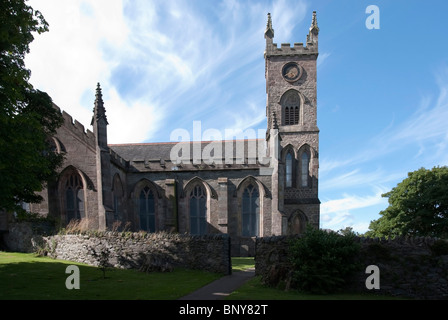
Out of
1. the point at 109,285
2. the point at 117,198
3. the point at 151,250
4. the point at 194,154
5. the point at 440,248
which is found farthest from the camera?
the point at 194,154

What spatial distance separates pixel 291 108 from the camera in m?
34.1

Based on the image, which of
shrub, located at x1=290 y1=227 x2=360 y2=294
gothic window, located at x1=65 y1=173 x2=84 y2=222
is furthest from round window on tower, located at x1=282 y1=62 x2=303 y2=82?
shrub, located at x1=290 y1=227 x2=360 y2=294

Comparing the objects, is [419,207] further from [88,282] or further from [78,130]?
[78,130]

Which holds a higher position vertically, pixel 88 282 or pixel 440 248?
pixel 440 248

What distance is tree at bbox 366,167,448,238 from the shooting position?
24.2m

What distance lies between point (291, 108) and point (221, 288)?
24.8m

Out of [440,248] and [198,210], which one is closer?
[440,248]

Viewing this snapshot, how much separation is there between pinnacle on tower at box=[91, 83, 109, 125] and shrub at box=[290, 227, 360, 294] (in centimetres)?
1746

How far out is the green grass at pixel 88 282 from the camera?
10227mm

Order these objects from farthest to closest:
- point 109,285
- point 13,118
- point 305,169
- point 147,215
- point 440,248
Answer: point 305,169, point 147,215, point 109,285, point 440,248, point 13,118

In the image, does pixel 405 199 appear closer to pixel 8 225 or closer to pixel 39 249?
pixel 39 249

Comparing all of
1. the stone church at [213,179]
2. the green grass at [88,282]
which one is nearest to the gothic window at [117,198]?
the stone church at [213,179]

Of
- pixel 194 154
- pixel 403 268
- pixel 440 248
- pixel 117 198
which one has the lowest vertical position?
pixel 403 268

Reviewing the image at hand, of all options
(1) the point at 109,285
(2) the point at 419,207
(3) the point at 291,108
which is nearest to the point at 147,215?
(1) the point at 109,285
